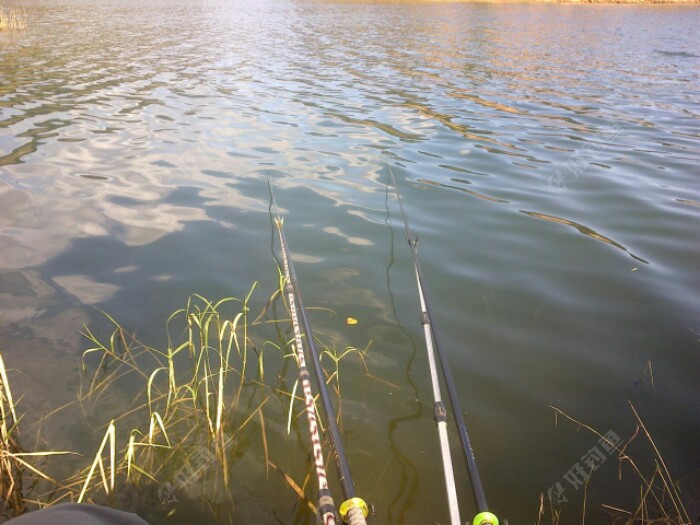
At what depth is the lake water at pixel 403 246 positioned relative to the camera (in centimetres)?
332

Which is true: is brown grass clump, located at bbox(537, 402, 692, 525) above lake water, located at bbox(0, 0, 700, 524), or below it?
below

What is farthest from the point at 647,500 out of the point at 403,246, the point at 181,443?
the point at 403,246

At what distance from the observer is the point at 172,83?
14.5 m

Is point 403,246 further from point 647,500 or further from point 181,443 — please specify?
point 647,500

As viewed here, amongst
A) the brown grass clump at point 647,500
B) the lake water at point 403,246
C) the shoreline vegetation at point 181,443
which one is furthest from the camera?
the lake water at point 403,246

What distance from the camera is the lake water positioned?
3316 mm

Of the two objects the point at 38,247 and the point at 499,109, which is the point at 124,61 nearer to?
the point at 499,109

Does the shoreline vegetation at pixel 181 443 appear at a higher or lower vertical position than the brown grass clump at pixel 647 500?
higher

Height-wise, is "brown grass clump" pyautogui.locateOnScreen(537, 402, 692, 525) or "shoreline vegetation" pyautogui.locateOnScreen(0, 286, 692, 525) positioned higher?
"shoreline vegetation" pyautogui.locateOnScreen(0, 286, 692, 525)

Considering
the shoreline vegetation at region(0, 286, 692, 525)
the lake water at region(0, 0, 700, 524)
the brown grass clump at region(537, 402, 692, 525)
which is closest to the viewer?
the brown grass clump at region(537, 402, 692, 525)

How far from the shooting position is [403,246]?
5762mm

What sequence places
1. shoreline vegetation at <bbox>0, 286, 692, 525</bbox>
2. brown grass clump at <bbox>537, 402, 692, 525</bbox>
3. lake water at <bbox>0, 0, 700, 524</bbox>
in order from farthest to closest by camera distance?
lake water at <bbox>0, 0, 700, 524</bbox>, shoreline vegetation at <bbox>0, 286, 692, 525</bbox>, brown grass clump at <bbox>537, 402, 692, 525</bbox>

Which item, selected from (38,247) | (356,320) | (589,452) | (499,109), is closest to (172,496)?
(356,320)

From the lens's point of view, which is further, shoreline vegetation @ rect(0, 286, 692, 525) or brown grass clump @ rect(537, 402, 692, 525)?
shoreline vegetation @ rect(0, 286, 692, 525)
